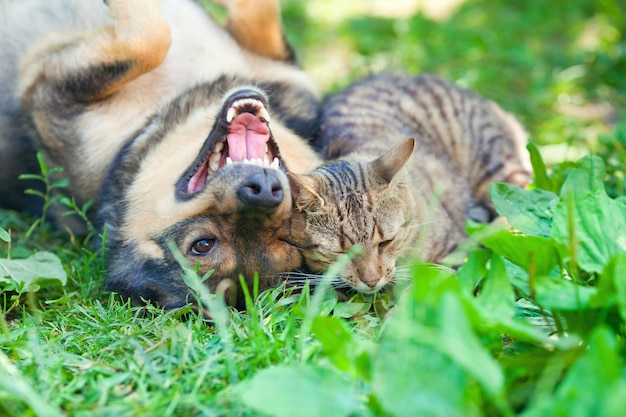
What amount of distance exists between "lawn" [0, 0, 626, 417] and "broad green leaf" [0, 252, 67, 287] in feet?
0.03

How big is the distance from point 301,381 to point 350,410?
181 mm

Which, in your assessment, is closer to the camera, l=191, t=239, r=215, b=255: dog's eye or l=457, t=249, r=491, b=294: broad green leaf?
l=457, t=249, r=491, b=294: broad green leaf

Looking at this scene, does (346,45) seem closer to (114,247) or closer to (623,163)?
(623,163)

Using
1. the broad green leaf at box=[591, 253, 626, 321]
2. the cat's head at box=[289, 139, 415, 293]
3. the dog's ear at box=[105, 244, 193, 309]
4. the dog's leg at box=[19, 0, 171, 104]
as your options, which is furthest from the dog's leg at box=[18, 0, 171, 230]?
the broad green leaf at box=[591, 253, 626, 321]

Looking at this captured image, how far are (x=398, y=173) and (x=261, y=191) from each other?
762mm

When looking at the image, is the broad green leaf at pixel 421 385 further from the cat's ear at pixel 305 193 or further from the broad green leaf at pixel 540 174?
the broad green leaf at pixel 540 174

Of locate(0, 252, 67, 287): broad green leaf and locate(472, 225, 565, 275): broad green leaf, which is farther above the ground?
locate(472, 225, 565, 275): broad green leaf

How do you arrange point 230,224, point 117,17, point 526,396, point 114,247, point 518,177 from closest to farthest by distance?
point 526,396
point 230,224
point 114,247
point 117,17
point 518,177

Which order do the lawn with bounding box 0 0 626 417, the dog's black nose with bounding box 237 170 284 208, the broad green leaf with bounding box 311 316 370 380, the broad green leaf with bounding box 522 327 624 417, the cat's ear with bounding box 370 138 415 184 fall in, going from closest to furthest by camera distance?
1. the broad green leaf with bounding box 522 327 624 417
2. the lawn with bounding box 0 0 626 417
3. the broad green leaf with bounding box 311 316 370 380
4. the dog's black nose with bounding box 237 170 284 208
5. the cat's ear with bounding box 370 138 415 184

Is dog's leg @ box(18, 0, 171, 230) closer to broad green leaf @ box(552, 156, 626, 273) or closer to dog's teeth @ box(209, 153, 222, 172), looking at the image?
dog's teeth @ box(209, 153, 222, 172)

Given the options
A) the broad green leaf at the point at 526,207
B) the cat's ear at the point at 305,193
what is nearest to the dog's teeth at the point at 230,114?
the cat's ear at the point at 305,193

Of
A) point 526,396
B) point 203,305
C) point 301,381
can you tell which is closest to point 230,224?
→ point 203,305

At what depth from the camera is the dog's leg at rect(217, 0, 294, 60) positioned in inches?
197

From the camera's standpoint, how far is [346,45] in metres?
7.06
